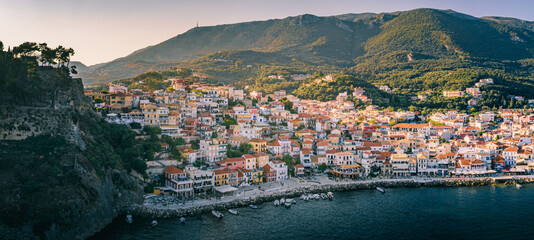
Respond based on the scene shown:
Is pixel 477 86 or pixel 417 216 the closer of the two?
pixel 417 216

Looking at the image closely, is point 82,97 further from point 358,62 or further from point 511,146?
point 358,62

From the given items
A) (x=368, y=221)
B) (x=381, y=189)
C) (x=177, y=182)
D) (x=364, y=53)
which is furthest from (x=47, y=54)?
(x=364, y=53)

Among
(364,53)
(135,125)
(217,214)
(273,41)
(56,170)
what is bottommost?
(217,214)

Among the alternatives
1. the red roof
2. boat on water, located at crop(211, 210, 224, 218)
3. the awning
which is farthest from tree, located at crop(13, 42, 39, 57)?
boat on water, located at crop(211, 210, 224, 218)

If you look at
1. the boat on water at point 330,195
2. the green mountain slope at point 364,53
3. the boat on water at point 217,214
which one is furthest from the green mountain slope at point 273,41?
the boat on water at point 217,214

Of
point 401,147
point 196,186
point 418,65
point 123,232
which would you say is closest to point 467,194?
point 401,147

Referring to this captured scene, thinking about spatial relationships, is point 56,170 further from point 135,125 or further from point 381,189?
point 381,189

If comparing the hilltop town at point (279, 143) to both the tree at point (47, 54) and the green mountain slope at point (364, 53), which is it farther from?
the green mountain slope at point (364, 53)
